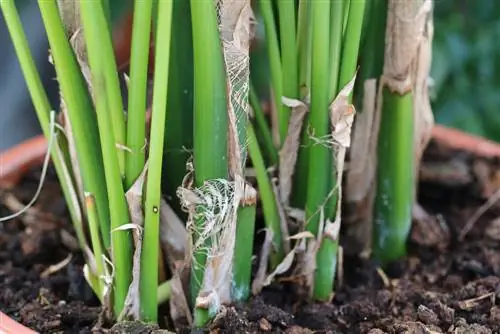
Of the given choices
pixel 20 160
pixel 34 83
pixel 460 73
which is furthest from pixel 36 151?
pixel 460 73

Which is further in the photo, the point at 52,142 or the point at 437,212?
the point at 437,212

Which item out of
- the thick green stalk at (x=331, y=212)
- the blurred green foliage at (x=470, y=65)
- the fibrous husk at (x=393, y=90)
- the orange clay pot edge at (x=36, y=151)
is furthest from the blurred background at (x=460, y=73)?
the thick green stalk at (x=331, y=212)

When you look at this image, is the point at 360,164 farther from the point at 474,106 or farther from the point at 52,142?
the point at 474,106

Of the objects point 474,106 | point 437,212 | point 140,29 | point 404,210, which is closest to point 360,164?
point 404,210

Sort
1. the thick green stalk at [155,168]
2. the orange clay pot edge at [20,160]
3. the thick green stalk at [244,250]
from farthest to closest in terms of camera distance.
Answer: the orange clay pot edge at [20,160] < the thick green stalk at [244,250] < the thick green stalk at [155,168]

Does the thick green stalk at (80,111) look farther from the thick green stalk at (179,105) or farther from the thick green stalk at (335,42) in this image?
the thick green stalk at (335,42)
